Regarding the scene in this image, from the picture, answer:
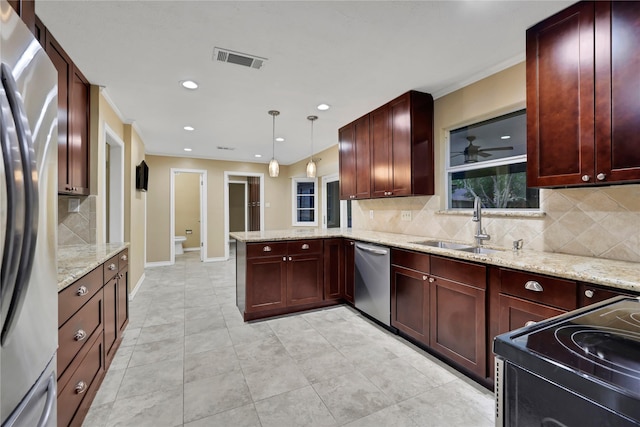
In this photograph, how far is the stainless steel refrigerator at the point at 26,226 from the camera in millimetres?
691

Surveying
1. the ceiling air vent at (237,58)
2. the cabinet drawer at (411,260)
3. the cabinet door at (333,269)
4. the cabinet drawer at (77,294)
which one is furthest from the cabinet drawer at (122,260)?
the cabinet drawer at (411,260)

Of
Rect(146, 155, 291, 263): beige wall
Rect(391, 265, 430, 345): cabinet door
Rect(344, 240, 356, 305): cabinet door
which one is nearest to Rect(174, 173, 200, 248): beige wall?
Rect(146, 155, 291, 263): beige wall

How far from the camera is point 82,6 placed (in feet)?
5.73

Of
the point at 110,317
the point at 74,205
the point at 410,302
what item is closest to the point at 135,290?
the point at 74,205

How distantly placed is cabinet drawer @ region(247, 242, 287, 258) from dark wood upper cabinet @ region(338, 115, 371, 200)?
128 cm

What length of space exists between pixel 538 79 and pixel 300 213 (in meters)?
5.56

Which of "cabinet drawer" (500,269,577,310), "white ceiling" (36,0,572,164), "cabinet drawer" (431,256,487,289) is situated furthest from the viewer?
"cabinet drawer" (431,256,487,289)

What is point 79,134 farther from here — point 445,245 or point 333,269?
point 445,245

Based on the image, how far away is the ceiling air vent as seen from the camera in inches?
88.9

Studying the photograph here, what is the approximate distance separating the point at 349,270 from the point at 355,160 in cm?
146

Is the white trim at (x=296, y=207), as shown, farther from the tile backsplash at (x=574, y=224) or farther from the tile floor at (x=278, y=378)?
the tile backsplash at (x=574, y=224)

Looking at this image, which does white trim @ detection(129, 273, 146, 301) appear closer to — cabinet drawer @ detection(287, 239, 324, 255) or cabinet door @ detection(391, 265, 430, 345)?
cabinet drawer @ detection(287, 239, 324, 255)

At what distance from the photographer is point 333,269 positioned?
3.48 m

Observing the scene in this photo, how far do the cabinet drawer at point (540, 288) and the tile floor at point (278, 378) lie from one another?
0.72 m
